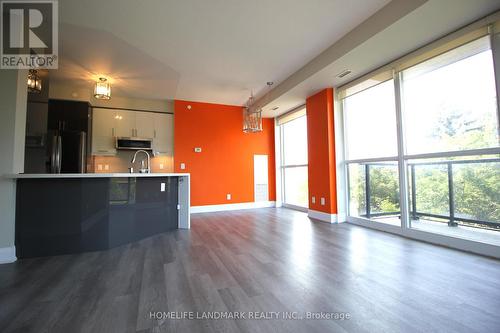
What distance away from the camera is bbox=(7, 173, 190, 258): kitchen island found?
257cm

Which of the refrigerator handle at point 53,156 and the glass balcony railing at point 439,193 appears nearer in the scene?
the glass balcony railing at point 439,193

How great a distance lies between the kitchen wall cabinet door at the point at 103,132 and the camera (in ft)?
16.6

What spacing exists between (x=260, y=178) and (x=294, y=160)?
1124 millimetres

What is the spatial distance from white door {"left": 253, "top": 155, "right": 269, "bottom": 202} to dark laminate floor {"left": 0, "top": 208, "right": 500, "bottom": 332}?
3.45 metres

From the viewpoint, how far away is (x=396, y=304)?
1565 millimetres

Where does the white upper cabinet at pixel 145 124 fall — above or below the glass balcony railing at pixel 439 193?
above

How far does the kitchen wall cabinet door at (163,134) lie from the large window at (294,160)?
308 cm

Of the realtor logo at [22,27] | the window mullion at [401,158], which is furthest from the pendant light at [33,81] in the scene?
the window mullion at [401,158]

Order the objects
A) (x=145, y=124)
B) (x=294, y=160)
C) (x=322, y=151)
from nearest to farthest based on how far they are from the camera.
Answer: (x=322, y=151)
(x=145, y=124)
(x=294, y=160)

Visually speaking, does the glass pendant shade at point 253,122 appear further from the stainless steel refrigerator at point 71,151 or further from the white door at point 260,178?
the stainless steel refrigerator at point 71,151

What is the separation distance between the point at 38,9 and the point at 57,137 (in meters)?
2.09

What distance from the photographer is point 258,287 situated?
72.4 inches

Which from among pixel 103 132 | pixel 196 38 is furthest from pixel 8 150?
pixel 103 132

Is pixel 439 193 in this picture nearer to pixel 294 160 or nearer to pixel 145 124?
pixel 294 160
